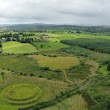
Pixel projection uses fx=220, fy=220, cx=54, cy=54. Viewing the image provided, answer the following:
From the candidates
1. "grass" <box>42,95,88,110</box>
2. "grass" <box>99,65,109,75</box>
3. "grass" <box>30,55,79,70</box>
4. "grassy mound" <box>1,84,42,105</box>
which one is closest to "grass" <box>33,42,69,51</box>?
"grass" <box>30,55,79,70</box>

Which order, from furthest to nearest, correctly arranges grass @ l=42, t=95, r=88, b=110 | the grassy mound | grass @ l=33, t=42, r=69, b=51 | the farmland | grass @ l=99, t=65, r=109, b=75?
1. grass @ l=33, t=42, r=69, b=51
2. grass @ l=99, t=65, r=109, b=75
3. the grassy mound
4. the farmland
5. grass @ l=42, t=95, r=88, b=110

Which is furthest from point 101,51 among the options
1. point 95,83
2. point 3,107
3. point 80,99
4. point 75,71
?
point 3,107

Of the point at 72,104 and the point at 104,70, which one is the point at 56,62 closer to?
the point at 104,70

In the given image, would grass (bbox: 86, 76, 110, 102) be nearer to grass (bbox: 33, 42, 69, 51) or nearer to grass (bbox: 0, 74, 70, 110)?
grass (bbox: 0, 74, 70, 110)

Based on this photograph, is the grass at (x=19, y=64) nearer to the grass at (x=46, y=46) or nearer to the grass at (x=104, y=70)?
the grass at (x=104, y=70)

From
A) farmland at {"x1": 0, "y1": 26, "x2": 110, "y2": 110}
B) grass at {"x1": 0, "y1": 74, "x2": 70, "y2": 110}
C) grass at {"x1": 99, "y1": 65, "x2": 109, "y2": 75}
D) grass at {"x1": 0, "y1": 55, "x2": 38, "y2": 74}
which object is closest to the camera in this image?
farmland at {"x1": 0, "y1": 26, "x2": 110, "y2": 110}

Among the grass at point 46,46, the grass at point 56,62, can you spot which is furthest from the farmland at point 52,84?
the grass at point 46,46
